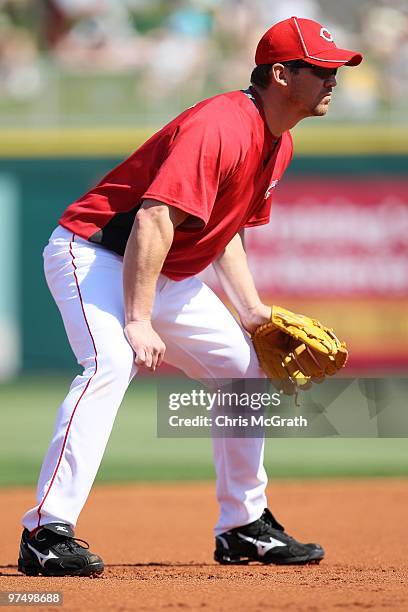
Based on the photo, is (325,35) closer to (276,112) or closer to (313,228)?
(276,112)

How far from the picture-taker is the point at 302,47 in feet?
10.3

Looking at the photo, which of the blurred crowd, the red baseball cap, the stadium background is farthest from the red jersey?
the blurred crowd

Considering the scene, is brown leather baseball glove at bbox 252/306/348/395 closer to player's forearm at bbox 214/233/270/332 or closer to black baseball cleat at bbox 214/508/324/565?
player's forearm at bbox 214/233/270/332

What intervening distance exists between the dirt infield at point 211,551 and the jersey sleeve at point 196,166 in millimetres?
1034

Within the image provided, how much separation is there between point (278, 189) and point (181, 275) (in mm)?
7503

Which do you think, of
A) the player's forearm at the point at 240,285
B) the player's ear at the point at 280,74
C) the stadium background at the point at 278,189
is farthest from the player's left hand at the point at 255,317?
the stadium background at the point at 278,189

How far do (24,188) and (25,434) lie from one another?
163 inches

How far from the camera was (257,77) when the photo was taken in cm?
328

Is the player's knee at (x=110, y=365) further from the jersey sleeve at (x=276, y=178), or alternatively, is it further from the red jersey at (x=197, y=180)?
the jersey sleeve at (x=276, y=178)

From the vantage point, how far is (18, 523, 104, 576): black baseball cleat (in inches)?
117

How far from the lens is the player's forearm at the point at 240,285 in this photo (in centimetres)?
355

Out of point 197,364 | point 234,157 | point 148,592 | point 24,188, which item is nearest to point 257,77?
point 234,157

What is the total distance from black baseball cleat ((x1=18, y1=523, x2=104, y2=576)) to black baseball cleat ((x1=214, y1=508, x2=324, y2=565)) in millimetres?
621

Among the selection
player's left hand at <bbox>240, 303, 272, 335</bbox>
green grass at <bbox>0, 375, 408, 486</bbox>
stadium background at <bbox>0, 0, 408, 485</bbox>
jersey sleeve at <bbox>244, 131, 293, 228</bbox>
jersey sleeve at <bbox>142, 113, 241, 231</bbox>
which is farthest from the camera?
stadium background at <bbox>0, 0, 408, 485</bbox>
